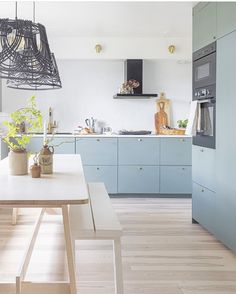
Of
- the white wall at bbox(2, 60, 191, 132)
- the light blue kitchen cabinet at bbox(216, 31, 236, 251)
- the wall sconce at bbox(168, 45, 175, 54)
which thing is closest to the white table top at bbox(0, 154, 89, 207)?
the light blue kitchen cabinet at bbox(216, 31, 236, 251)

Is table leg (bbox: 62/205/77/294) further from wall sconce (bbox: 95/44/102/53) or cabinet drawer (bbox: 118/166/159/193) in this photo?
wall sconce (bbox: 95/44/102/53)

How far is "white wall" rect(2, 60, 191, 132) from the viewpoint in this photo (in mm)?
6430

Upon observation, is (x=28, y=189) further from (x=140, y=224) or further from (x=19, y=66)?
(x=140, y=224)

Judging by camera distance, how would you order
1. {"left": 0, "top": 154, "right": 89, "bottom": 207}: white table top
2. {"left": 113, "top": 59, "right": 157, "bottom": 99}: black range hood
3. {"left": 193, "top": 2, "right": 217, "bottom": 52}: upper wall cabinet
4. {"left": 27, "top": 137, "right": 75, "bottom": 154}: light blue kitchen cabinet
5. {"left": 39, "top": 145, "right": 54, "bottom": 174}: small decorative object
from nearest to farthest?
{"left": 0, "top": 154, "right": 89, "bottom": 207}: white table top, {"left": 39, "top": 145, "right": 54, "bottom": 174}: small decorative object, {"left": 193, "top": 2, "right": 217, "bottom": 52}: upper wall cabinet, {"left": 27, "top": 137, "right": 75, "bottom": 154}: light blue kitchen cabinet, {"left": 113, "top": 59, "right": 157, "bottom": 99}: black range hood

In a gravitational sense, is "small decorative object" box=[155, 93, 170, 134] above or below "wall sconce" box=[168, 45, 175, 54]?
below

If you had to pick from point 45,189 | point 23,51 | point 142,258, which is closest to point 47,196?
point 45,189

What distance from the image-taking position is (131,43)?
6.15 m

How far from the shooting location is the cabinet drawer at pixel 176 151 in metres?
5.88

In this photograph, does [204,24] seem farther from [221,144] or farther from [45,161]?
[45,161]

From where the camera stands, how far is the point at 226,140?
346 centimetres

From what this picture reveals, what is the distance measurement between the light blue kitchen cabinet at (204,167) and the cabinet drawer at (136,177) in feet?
5.04

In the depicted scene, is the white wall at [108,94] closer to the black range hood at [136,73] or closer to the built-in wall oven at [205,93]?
the black range hood at [136,73]

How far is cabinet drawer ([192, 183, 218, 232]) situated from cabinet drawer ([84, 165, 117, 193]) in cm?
173

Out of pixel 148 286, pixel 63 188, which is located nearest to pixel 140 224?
pixel 148 286
